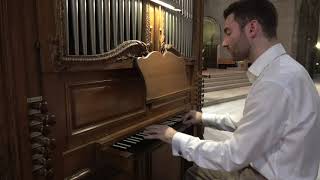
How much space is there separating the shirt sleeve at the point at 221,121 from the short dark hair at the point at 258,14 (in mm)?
806

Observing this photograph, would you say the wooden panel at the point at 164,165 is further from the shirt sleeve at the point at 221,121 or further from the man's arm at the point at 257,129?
the man's arm at the point at 257,129

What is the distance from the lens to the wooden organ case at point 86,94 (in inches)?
55.0

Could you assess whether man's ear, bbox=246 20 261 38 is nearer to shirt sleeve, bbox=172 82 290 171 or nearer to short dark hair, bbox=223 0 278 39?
short dark hair, bbox=223 0 278 39

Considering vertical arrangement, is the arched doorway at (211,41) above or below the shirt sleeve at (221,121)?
above

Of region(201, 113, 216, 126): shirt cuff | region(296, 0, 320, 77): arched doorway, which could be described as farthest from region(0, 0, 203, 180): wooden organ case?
region(296, 0, 320, 77): arched doorway

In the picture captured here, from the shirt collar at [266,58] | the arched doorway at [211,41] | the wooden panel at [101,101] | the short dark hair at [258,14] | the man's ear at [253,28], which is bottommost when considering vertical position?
the wooden panel at [101,101]

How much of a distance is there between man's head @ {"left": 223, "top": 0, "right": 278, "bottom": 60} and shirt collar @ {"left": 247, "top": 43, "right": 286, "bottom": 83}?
5 centimetres

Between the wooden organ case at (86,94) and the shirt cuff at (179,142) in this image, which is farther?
the shirt cuff at (179,142)

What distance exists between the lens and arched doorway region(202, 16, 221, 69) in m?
17.5

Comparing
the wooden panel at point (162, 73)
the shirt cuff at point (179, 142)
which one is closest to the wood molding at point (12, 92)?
the shirt cuff at point (179, 142)

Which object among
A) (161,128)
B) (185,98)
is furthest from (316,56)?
(161,128)

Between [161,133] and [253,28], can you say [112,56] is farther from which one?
[253,28]

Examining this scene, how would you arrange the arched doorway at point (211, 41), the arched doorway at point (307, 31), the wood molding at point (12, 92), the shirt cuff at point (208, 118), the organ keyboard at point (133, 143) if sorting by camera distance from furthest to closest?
the arched doorway at point (211, 41) < the arched doorway at point (307, 31) < the shirt cuff at point (208, 118) < the organ keyboard at point (133, 143) < the wood molding at point (12, 92)

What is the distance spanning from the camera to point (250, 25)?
1.51 m
